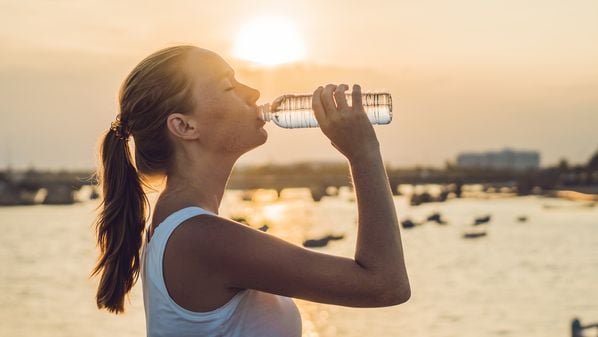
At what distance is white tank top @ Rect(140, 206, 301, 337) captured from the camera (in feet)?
5.50

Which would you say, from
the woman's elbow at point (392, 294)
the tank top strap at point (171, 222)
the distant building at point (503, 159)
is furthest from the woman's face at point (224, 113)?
the distant building at point (503, 159)

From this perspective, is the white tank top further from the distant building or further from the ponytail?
the distant building

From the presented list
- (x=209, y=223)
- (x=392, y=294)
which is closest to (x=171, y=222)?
(x=209, y=223)

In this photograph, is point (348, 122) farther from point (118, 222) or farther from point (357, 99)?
point (118, 222)

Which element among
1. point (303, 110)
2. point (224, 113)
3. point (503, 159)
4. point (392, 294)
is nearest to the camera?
point (392, 294)

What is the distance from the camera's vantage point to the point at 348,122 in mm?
1715

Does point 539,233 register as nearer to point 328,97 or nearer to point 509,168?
point 328,97

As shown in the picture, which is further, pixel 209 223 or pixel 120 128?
pixel 120 128

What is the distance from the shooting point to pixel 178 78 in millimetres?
1831

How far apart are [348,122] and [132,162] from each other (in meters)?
0.53

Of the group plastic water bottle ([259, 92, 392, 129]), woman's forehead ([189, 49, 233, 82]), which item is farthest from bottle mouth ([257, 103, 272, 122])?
woman's forehead ([189, 49, 233, 82])

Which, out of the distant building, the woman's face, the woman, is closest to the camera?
the woman

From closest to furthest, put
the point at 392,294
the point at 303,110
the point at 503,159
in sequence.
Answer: the point at 392,294 → the point at 303,110 → the point at 503,159

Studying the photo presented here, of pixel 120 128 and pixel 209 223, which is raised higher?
pixel 120 128
